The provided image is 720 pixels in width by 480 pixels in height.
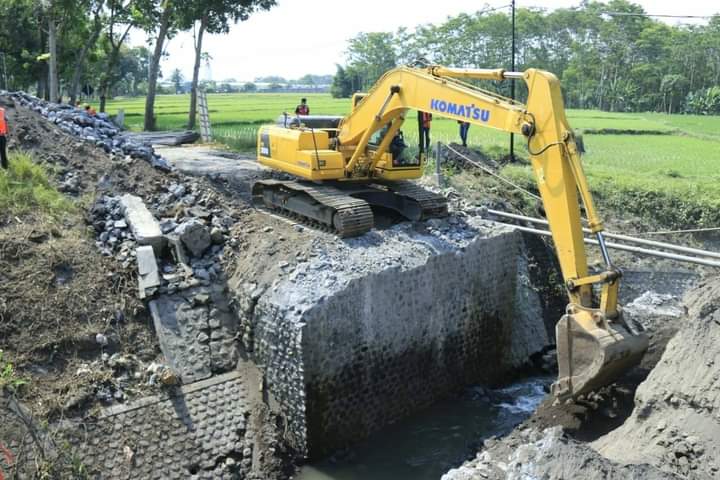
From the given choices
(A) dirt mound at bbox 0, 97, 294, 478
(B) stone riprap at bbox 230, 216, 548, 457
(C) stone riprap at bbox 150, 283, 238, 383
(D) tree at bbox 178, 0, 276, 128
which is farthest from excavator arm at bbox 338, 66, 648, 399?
(D) tree at bbox 178, 0, 276, 128

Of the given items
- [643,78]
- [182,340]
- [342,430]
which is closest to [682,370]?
[342,430]

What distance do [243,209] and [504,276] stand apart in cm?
470

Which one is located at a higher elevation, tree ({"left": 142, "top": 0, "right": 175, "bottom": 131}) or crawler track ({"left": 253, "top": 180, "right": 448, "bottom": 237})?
tree ({"left": 142, "top": 0, "right": 175, "bottom": 131})

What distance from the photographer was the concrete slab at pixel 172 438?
7.62 m

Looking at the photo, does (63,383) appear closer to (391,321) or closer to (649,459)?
(391,321)

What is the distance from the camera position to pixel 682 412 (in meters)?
6.82

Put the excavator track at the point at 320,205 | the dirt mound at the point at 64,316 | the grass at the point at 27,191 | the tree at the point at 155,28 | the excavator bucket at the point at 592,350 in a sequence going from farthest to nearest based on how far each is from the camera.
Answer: the tree at the point at 155,28 → the grass at the point at 27,191 → the excavator track at the point at 320,205 → the dirt mound at the point at 64,316 → the excavator bucket at the point at 592,350

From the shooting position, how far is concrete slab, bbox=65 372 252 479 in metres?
7.62

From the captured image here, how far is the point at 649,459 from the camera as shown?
6223 millimetres

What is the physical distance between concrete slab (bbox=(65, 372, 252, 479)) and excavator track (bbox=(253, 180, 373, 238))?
2.96 meters

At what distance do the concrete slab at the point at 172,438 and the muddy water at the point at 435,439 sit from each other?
3.41 feet

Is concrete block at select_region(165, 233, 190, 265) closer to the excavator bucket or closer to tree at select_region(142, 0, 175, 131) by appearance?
the excavator bucket

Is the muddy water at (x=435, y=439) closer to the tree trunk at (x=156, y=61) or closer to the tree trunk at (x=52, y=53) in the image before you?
the tree trunk at (x=156, y=61)

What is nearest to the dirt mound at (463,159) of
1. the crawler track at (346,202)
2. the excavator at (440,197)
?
the excavator at (440,197)
